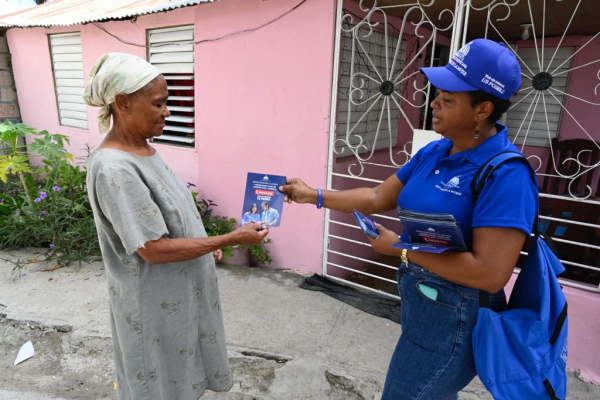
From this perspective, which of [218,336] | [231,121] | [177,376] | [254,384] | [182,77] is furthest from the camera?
[182,77]

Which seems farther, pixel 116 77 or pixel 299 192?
pixel 299 192

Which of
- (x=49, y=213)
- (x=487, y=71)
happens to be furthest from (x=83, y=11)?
(x=487, y=71)

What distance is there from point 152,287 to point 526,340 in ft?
4.46

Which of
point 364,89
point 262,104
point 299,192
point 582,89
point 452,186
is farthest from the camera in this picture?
point 582,89

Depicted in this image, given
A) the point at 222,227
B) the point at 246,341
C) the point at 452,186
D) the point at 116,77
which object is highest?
the point at 116,77

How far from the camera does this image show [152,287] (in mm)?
1560

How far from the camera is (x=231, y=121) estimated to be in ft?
13.3

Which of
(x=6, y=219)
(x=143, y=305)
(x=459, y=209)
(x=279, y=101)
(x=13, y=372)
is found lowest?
(x=13, y=372)

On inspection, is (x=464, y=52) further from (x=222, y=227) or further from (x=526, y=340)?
(x=222, y=227)

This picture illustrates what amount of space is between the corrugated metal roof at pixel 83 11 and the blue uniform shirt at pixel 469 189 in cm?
322

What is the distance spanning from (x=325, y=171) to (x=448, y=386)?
2.33m

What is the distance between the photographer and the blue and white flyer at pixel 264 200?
5.64 ft

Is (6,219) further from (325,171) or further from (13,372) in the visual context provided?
(325,171)

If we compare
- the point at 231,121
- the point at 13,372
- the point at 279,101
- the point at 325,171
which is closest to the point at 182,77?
the point at 231,121
